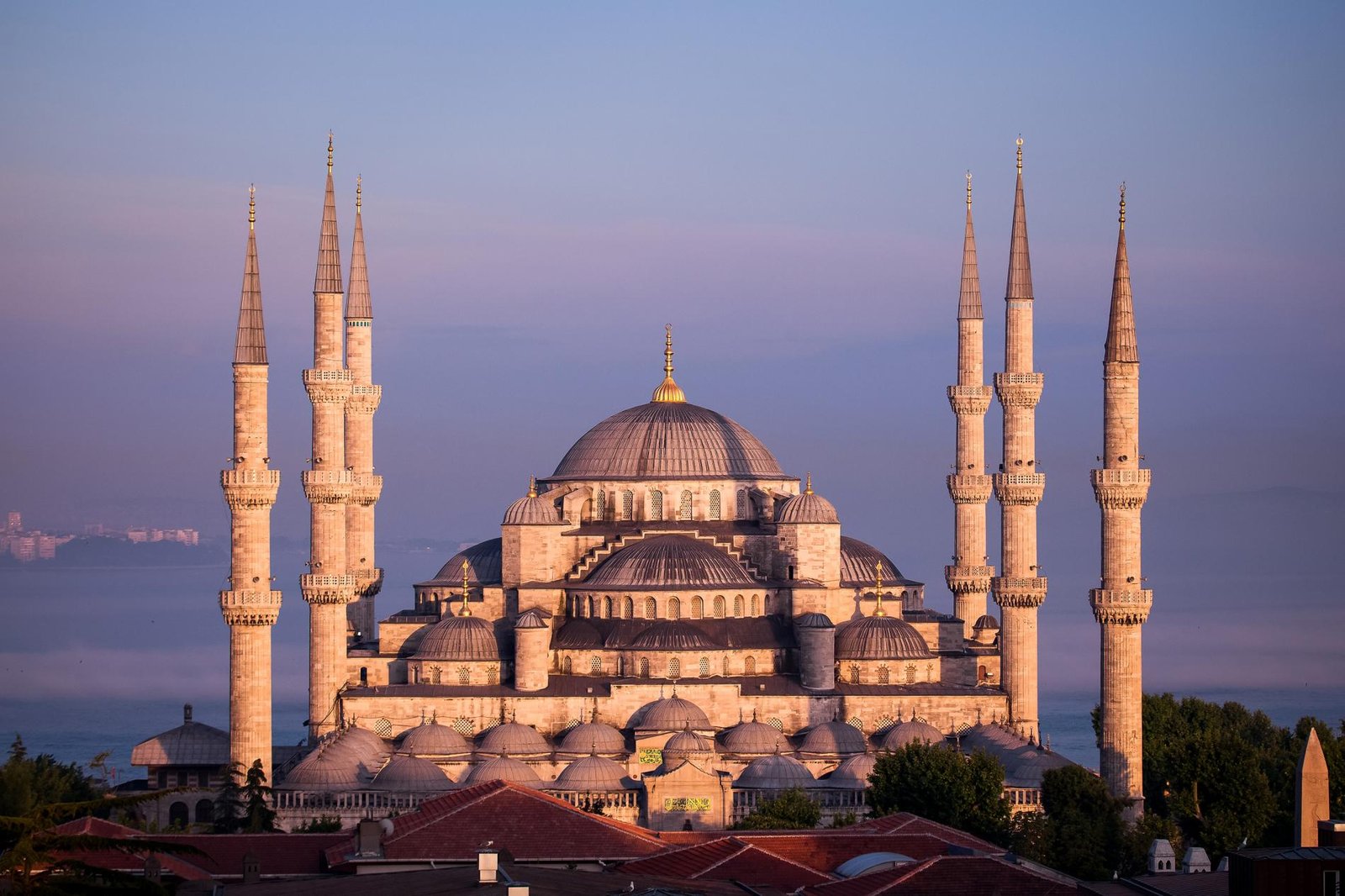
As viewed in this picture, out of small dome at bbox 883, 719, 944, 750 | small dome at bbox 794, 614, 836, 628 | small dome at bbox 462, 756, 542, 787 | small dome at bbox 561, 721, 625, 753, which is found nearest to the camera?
small dome at bbox 462, 756, 542, 787

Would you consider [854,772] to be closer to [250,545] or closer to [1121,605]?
[1121,605]

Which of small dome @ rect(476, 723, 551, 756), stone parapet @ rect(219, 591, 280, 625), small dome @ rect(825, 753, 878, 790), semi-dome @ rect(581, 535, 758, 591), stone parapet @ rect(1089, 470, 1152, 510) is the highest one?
stone parapet @ rect(1089, 470, 1152, 510)

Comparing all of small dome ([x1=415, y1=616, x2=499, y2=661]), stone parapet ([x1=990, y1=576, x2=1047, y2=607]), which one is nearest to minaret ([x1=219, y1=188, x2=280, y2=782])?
small dome ([x1=415, y1=616, x2=499, y2=661])

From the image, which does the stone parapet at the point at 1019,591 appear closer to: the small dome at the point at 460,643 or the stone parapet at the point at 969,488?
the stone parapet at the point at 969,488

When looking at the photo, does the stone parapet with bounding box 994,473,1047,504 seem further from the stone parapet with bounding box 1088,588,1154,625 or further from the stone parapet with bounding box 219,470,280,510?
the stone parapet with bounding box 219,470,280,510

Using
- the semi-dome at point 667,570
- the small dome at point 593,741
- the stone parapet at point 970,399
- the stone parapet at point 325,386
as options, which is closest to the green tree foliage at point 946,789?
the small dome at point 593,741

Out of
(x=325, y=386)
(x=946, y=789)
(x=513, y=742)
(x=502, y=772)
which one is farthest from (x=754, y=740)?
(x=325, y=386)

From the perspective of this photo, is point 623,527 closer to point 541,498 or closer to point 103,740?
point 541,498
